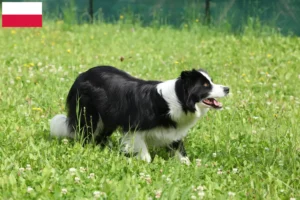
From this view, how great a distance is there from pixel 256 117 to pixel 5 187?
326 centimetres

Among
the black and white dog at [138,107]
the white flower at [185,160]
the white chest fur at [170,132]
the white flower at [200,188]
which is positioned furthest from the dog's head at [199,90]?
the white flower at [200,188]

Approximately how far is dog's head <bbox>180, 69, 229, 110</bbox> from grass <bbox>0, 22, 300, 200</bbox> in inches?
18.2

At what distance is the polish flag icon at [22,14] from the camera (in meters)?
13.5

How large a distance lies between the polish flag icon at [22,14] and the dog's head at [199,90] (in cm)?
881

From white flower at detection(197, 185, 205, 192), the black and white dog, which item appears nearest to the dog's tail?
the black and white dog

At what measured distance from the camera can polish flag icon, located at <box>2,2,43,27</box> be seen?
13469 mm

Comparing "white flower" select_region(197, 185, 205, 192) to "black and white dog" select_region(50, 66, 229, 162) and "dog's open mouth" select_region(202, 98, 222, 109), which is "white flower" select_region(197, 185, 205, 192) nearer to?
"black and white dog" select_region(50, 66, 229, 162)

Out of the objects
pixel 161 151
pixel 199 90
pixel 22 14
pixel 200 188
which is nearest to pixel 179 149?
pixel 161 151

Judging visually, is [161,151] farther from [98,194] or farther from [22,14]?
[22,14]

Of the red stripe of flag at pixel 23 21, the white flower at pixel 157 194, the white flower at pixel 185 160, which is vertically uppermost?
the red stripe of flag at pixel 23 21

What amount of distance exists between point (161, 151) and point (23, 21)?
8.62 m

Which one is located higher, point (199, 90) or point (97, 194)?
point (199, 90)

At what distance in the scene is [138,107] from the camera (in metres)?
5.18

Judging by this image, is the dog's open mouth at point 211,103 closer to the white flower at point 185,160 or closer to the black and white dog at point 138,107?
the black and white dog at point 138,107
